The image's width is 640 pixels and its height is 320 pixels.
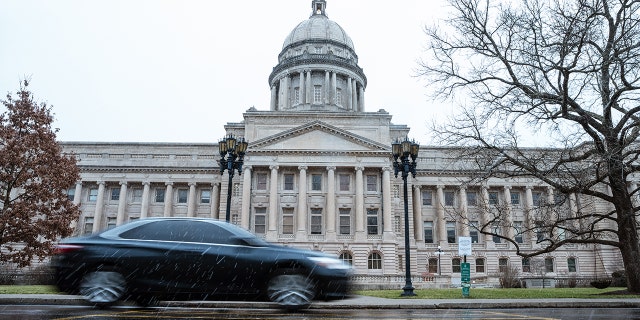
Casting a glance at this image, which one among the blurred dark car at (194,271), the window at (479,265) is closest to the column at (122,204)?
the window at (479,265)

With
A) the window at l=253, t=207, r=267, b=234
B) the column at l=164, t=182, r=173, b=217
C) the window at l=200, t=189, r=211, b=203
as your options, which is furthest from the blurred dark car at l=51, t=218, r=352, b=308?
the window at l=200, t=189, r=211, b=203

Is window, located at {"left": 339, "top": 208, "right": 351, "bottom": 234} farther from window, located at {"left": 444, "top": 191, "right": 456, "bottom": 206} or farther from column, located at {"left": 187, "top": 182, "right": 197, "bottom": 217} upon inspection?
column, located at {"left": 187, "top": 182, "right": 197, "bottom": 217}

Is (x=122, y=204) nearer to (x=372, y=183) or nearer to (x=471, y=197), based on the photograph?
(x=372, y=183)

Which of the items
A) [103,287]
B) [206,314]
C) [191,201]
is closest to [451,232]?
[191,201]

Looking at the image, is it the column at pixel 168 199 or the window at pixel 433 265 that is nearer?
the window at pixel 433 265

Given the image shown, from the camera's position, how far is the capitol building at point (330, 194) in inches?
1811

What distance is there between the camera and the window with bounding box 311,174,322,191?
47.8 m

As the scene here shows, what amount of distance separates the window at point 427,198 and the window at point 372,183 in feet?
27.8

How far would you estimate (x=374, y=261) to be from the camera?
148 ft

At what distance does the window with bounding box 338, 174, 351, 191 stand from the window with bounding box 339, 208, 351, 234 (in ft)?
6.87

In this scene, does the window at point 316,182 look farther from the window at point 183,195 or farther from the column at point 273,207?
the window at point 183,195

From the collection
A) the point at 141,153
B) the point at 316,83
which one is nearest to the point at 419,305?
the point at 141,153

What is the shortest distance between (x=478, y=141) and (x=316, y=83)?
45.5 metres

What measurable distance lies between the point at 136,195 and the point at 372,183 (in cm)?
2574
